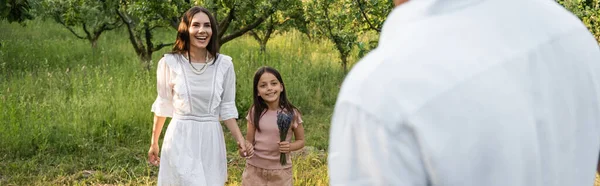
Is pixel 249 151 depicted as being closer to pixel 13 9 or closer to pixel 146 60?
pixel 13 9

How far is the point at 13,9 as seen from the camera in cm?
884

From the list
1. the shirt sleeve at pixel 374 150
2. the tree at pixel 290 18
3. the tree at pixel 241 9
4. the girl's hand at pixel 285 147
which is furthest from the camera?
the tree at pixel 290 18

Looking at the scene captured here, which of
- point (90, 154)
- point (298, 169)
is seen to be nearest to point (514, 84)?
point (298, 169)

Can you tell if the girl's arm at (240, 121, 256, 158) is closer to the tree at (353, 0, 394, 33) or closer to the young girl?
the young girl

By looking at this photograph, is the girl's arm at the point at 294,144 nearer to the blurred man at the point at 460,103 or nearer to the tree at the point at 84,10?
the blurred man at the point at 460,103

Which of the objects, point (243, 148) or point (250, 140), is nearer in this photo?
point (243, 148)

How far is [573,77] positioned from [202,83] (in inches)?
131

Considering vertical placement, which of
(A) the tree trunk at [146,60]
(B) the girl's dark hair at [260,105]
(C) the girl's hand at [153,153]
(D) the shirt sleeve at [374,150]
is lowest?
(A) the tree trunk at [146,60]

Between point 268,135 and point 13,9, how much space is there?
581 cm

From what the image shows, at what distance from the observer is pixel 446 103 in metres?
0.85

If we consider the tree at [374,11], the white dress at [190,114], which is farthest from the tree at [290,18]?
the white dress at [190,114]

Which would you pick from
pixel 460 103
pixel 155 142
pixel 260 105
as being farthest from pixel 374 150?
pixel 155 142

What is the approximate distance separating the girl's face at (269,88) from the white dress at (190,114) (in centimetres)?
19

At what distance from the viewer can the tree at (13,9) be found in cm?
836
